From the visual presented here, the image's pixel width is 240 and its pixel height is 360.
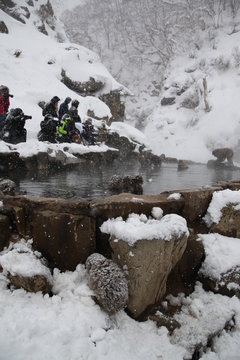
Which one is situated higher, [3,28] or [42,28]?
[42,28]

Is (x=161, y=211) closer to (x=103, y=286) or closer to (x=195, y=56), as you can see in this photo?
(x=103, y=286)

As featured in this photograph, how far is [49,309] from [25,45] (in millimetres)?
17891

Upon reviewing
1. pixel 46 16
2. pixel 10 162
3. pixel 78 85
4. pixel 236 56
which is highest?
pixel 46 16

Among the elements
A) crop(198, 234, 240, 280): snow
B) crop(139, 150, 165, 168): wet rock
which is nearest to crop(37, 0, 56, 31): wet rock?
crop(139, 150, 165, 168): wet rock

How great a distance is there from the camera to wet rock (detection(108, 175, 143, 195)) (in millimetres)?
5164

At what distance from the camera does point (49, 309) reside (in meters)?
2.36

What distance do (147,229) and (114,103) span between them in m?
15.5

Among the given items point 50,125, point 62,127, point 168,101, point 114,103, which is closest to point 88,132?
point 62,127

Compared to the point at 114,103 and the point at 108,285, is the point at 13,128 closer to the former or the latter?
the point at 108,285

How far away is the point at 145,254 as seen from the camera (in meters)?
2.56

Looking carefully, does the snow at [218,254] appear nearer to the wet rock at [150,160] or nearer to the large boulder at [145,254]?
the large boulder at [145,254]

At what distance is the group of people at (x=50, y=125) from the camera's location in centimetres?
789

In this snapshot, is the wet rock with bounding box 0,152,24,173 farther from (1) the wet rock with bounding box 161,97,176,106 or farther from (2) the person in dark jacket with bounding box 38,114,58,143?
(1) the wet rock with bounding box 161,97,176,106

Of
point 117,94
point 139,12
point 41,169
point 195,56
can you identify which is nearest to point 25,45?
point 117,94
